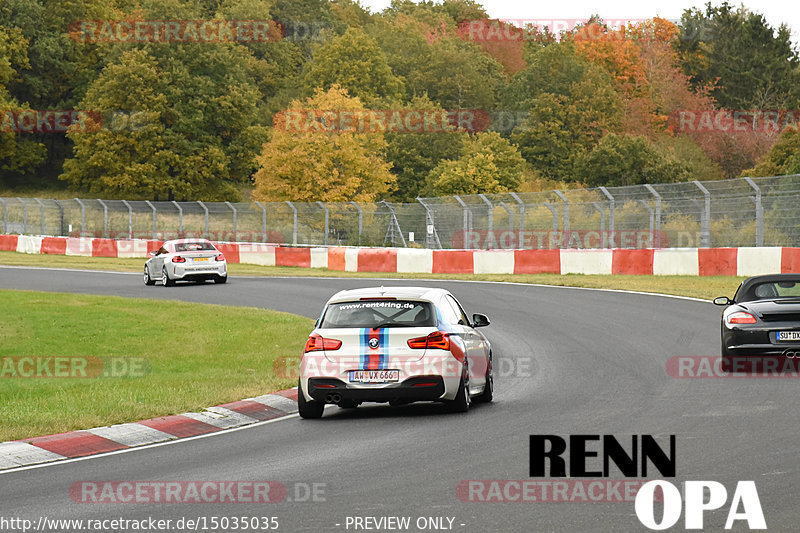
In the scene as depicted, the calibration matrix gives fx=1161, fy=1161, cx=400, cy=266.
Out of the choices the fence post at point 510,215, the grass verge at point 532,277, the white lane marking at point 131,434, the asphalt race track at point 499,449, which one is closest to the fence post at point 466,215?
the fence post at point 510,215

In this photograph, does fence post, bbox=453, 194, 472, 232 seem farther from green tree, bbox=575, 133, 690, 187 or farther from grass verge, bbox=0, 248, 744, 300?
green tree, bbox=575, 133, 690, 187

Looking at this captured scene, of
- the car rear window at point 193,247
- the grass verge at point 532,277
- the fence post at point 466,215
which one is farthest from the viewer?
the fence post at point 466,215

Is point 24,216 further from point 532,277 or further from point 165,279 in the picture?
point 532,277

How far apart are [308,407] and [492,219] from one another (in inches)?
1090

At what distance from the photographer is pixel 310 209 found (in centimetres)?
4622

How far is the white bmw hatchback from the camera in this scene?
11.6m

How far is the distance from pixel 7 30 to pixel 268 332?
78385 millimetres

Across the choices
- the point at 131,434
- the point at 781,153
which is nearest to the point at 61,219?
the point at 781,153

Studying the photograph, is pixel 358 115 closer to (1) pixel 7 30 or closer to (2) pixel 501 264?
(1) pixel 7 30

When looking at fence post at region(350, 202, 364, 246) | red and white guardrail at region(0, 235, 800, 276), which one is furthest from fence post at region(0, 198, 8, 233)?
fence post at region(350, 202, 364, 246)

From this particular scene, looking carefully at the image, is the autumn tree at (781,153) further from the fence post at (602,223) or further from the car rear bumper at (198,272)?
the car rear bumper at (198,272)

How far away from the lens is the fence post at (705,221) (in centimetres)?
3170

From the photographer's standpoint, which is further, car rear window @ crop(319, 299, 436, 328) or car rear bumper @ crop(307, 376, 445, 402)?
car rear window @ crop(319, 299, 436, 328)

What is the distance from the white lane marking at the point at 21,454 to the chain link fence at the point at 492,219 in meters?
23.9
